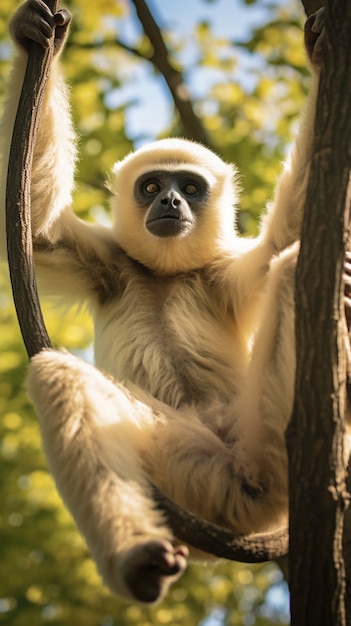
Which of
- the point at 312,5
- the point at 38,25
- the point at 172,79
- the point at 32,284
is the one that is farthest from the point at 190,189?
the point at 172,79

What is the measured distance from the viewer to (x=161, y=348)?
631 cm

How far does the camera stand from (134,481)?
15.7 feet

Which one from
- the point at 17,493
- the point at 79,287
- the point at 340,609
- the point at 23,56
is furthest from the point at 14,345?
the point at 340,609

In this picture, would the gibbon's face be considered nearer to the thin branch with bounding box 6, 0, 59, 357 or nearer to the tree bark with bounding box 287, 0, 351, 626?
the thin branch with bounding box 6, 0, 59, 357

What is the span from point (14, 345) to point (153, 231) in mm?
5556

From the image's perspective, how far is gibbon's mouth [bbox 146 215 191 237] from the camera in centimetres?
683

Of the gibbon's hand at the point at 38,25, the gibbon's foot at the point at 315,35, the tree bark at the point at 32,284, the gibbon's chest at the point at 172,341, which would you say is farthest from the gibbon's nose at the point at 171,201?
the gibbon's foot at the point at 315,35

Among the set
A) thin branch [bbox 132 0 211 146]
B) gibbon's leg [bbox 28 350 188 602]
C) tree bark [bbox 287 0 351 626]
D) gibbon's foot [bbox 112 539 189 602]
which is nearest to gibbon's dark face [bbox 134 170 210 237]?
gibbon's leg [bbox 28 350 188 602]

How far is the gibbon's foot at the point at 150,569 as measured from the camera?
13.7 ft

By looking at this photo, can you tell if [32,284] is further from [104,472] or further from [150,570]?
[150,570]

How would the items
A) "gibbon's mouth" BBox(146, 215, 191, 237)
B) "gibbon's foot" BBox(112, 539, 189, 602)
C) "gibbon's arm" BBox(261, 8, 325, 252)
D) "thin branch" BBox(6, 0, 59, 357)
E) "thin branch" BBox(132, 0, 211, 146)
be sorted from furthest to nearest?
"thin branch" BBox(132, 0, 211, 146) → "gibbon's mouth" BBox(146, 215, 191, 237) → "gibbon's arm" BBox(261, 8, 325, 252) → "thin branch" BBox(6, 0, 59, 357) → "gibbon's foot" BBox(112, 539, 189, 602)

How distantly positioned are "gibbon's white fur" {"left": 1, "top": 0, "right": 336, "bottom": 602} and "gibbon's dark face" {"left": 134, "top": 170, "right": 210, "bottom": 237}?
0.02m

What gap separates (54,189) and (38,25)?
1.29 m

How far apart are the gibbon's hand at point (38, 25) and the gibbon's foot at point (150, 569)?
378 centimetres
